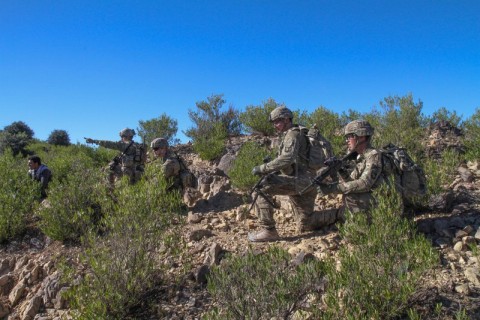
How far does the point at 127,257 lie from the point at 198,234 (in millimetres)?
1516

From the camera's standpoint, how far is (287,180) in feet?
15.6

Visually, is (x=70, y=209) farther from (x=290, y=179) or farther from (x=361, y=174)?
(x=361, y=174)

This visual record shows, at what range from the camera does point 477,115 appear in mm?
8438

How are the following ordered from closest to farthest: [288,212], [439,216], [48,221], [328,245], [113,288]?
[113,288], [328,245], [439,216], [48,221], [288,212]

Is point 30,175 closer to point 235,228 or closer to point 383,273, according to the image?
point 235,228

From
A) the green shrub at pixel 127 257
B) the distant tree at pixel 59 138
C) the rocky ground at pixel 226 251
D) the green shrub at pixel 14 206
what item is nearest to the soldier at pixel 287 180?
the rocky ground at pixel 226 251

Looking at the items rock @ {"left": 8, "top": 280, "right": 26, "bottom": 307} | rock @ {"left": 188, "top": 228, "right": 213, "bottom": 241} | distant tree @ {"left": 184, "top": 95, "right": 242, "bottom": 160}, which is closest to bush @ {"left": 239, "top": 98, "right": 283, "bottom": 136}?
distant tree @ {"left": 184, "top": 95, "right": 242, "bottom": 160}

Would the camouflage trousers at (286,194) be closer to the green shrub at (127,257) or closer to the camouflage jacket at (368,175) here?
the camouflage jacket at (368,175)

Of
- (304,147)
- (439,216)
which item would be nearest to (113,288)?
(304,147)

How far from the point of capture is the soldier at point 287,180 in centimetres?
475

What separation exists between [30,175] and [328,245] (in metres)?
6.65

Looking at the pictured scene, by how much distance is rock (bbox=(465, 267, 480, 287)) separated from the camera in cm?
324

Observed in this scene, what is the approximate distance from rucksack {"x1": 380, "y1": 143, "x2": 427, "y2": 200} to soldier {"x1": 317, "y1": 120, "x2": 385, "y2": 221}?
0.14 m

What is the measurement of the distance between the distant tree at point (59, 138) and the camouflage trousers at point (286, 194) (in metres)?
22.8
